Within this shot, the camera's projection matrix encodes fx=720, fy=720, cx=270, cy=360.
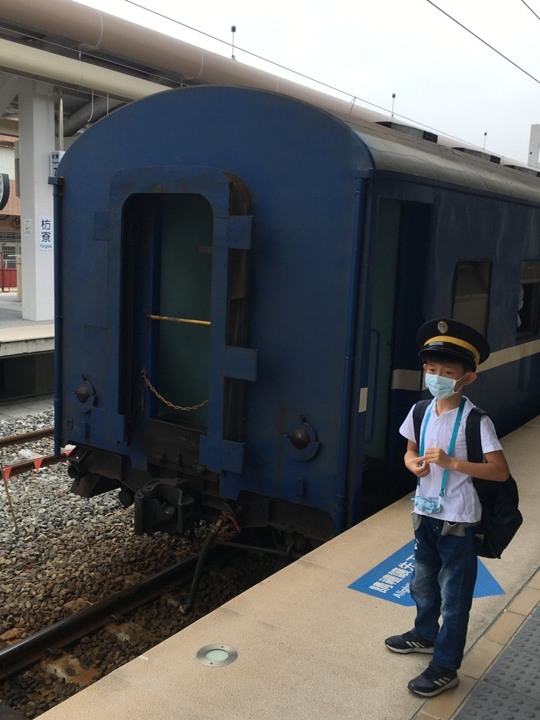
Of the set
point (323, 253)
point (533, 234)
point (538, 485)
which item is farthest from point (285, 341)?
point (533, 234)

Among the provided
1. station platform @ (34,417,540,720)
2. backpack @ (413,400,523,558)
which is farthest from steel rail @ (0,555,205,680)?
backpack @ (413,400,523,558)

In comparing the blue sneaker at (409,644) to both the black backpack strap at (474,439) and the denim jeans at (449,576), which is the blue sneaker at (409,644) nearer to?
the denim jeans at (449,576)

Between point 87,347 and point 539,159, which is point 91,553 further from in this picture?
point 539,159

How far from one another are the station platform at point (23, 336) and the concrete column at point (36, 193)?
23.0 inches

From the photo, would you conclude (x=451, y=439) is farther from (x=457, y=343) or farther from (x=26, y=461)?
(x=26, y=461)

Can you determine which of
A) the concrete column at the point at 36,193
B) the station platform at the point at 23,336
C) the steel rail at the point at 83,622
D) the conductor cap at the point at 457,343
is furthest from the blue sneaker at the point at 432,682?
the concrete column at the point at 36,193

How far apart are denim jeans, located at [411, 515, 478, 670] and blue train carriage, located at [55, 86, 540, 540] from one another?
1309mm

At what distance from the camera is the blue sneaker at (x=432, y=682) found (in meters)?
2.86

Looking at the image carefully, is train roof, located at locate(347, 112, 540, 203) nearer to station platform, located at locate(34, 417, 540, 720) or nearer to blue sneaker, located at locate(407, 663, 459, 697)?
station platform, located at locate(34, 417, 540, 720)

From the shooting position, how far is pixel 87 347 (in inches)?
208

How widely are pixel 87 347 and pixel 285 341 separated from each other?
167 cm

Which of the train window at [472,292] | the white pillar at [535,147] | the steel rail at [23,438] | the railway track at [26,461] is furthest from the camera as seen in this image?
the white pillar at [535,147]

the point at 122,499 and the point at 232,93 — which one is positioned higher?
the point at 232,93

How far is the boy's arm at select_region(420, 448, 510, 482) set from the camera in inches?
106
